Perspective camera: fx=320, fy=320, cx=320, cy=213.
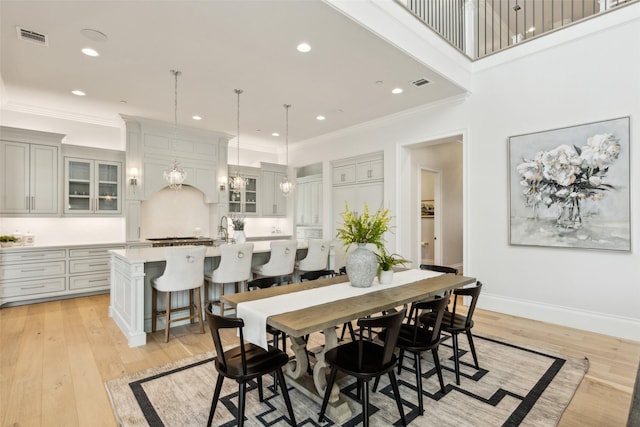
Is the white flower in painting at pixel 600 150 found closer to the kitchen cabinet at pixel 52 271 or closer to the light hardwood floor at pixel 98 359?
the light hardwood floor at pixel 98 359

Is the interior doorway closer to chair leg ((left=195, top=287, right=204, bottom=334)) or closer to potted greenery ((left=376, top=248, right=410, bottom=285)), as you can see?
potted greenery ((left=376, top=248, right=410, bottom=285))

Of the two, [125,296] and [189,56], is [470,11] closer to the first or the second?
[189,56]

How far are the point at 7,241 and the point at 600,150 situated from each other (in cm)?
794

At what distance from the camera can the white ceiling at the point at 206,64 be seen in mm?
2840

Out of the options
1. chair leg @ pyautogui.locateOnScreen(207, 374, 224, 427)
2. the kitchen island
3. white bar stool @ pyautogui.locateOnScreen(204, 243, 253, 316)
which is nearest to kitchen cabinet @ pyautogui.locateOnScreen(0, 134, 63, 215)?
the kitchen island

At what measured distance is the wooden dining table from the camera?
6.01 feet

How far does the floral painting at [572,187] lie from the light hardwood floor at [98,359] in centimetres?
111

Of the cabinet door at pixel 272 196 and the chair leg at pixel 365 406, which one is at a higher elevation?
the cabinet door at pixel 272 196

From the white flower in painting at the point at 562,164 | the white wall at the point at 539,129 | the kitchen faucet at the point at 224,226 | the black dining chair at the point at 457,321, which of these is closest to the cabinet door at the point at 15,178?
the kitchen faucet at the point at 224,226

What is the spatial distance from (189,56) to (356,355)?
11.5 ft

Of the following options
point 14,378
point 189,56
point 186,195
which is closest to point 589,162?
point 189,56

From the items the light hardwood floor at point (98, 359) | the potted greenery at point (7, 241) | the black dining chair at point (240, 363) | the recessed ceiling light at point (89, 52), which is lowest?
the light hardwood floor at point (98, 359)

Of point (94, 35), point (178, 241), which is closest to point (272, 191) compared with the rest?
point (178, 241)

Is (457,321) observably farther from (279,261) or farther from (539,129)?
(539,129)
